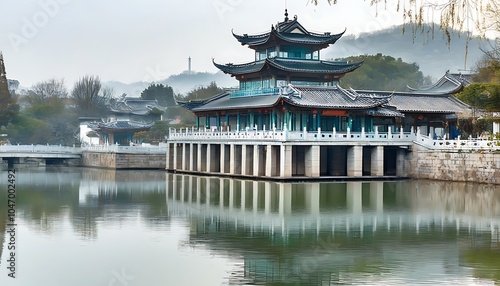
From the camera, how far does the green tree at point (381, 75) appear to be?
104 metres

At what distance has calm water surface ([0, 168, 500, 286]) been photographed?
1870 cm

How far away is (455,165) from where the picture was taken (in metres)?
46.6

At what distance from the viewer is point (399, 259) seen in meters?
20.7

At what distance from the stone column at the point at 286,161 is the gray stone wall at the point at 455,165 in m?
8.76

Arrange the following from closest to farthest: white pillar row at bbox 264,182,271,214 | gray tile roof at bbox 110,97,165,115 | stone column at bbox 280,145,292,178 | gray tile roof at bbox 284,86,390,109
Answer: white pillar row at bbox 264,182,271,214
stone column at bbox 280,145,292,178
gray tile roof at bbox 284,86,390,109
gray tile roof at bbox 110,97,165,115

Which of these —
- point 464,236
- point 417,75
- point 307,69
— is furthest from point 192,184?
point 417,75

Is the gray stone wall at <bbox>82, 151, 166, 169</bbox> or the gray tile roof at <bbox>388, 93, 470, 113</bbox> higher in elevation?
the gray tile roof at <bbox>388, 93, 470, 113</bbox>

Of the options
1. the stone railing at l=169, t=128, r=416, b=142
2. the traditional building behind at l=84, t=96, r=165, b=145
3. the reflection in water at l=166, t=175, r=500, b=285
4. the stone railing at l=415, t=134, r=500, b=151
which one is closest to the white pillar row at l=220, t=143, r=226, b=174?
the stone railing at l=169, t=128, r=416, b=142

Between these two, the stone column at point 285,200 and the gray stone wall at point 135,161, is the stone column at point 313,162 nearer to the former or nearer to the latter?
the stone column at point 285,200

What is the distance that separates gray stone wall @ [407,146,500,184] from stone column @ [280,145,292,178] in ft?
28.7

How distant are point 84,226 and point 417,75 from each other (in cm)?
10126

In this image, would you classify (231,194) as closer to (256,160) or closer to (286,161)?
(286,161)

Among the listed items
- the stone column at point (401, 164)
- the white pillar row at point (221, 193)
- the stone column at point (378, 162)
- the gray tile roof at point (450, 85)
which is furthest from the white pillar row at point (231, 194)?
the gray tile roof at point (450, 85)

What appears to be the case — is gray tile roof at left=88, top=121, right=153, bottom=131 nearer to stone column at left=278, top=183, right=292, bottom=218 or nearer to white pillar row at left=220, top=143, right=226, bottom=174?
white pillar row at left=220, top=143, right=226, bottom=174
